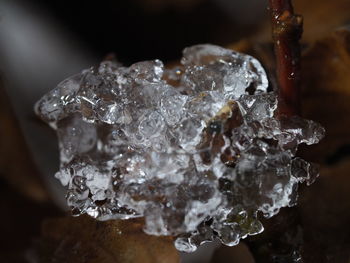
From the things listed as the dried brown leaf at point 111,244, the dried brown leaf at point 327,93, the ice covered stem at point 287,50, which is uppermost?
the ice covered stem at point 287,50

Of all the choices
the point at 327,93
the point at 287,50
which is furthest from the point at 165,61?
the point at 287,50

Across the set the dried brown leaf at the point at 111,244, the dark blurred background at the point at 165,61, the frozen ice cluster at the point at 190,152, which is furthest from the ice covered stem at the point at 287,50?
the dried brown leaf at the point at 111,244

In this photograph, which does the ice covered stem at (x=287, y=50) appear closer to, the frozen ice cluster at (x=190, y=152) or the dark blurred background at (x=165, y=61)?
the frozen ice cluster at (x=190, y=152)

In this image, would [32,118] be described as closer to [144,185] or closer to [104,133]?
[104,133]

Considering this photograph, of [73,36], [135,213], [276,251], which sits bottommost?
[276,251]

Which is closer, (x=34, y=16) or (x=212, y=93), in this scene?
(x=212, y=93)

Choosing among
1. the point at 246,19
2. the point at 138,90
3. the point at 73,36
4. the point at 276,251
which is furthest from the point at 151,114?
the point at 73,36
